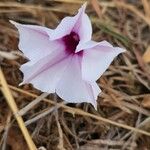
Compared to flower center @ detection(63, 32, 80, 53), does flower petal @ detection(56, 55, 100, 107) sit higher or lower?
lower

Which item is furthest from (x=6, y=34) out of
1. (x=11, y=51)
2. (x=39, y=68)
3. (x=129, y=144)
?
(x=129, y=144)

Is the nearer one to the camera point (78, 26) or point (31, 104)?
point (78, 26)

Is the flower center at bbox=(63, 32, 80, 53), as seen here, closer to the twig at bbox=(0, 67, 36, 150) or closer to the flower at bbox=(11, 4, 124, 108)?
the flower at bbox=(11, 4, 124, 108)

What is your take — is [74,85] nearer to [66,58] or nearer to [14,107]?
[66,58]

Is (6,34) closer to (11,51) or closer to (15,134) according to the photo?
(11,51)

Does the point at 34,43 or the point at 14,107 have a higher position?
the point at 34,43

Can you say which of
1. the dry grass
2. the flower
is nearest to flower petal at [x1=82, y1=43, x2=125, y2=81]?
the flower

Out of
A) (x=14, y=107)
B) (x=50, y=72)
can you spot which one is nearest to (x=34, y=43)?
(x=50, y=72)
